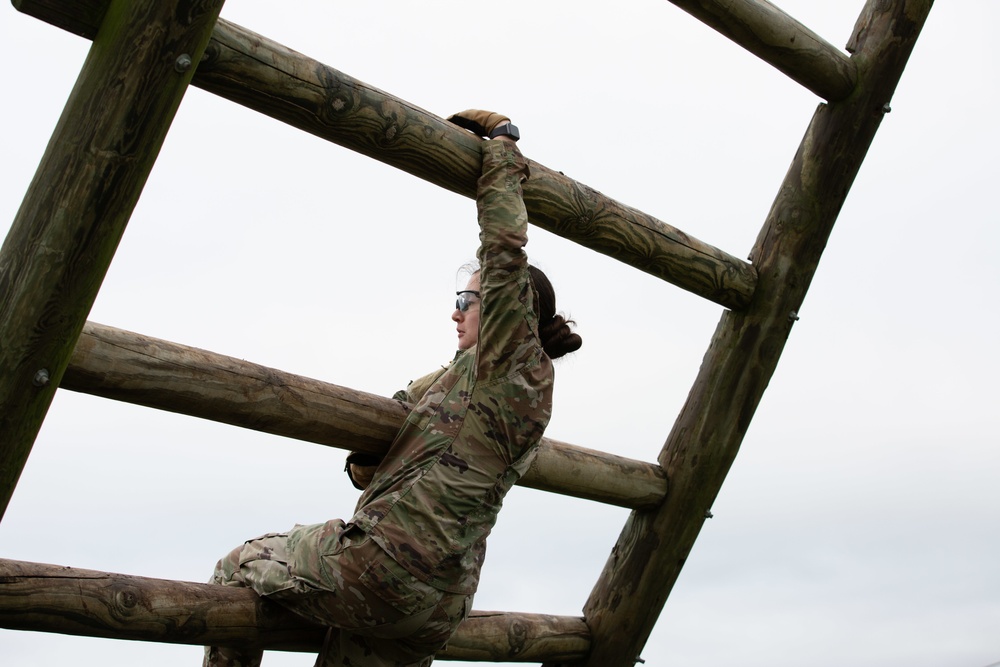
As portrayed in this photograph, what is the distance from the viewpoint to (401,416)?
3301mm

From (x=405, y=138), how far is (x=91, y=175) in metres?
0.90

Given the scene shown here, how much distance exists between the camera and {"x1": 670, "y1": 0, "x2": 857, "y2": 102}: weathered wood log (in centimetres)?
400

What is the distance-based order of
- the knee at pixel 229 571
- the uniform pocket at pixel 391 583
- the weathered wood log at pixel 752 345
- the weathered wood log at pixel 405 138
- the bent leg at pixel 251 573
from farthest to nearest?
the weathered wood log at pixel 752 345 → the knee at pixel 229 571 → the bent leg at pixel 251 573 → the uniform pocket at pixel 391 583 → the weathered wood log at pixel 405 138

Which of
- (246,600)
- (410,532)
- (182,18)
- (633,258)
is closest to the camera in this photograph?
(182,18)

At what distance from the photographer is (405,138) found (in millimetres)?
3182

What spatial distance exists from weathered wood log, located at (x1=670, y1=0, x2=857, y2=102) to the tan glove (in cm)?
98

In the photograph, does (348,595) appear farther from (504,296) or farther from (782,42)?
(782,42)

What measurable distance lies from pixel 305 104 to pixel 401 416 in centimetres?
84

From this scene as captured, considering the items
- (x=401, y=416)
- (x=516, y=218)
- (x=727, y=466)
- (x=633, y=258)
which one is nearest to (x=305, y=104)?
(x=516, y=218)

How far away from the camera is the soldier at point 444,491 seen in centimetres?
297

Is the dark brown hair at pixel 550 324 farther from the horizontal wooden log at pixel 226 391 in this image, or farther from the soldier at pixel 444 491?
the horizontal wooden log at pixel 226 391

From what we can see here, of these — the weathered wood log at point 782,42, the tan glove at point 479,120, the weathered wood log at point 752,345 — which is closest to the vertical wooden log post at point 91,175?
the tan glove at point 479,120

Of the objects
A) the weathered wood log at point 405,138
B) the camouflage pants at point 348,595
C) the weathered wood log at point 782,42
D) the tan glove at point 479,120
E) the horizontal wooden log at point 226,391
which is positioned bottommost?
the camouflage pants at point 348,595

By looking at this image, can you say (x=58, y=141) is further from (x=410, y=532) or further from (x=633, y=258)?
(x=633, y=258)
